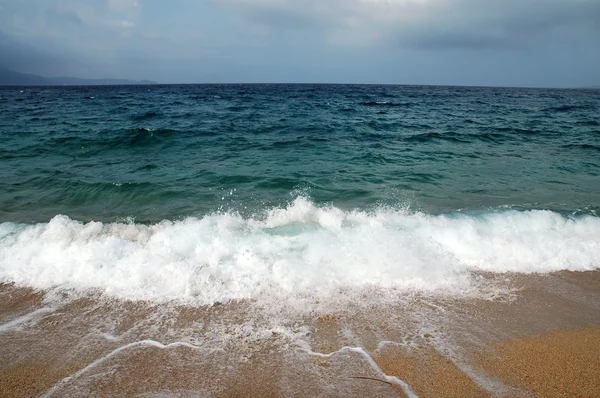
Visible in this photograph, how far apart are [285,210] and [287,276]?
9.22 ft

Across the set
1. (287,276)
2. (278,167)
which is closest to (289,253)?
(287,276)

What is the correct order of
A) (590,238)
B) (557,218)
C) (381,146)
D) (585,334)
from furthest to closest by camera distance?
1. (381,146)
2. (557,218)
3. (590,238)
4. (585,334)

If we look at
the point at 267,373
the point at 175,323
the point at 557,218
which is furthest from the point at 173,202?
the point at 557,218

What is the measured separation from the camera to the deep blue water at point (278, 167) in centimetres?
866

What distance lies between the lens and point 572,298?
4.75 m

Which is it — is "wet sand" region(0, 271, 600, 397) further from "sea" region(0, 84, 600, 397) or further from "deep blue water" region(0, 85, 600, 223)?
"deep blue water" region(0, 85, 600, 223)

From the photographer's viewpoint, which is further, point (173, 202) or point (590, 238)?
point (173, 202)

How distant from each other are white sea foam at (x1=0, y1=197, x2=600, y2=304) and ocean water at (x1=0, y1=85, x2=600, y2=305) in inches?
1.1

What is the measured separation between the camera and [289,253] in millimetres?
5859

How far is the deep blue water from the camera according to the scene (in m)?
8.66

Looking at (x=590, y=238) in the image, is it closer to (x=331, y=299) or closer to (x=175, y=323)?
(x=331, y=299)

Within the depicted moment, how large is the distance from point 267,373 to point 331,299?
146cm

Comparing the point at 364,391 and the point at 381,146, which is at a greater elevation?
the point at 381,146

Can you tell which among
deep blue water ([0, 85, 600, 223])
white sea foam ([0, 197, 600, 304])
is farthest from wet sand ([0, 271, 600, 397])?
deep blue water ([0, 85, 600, 223])
